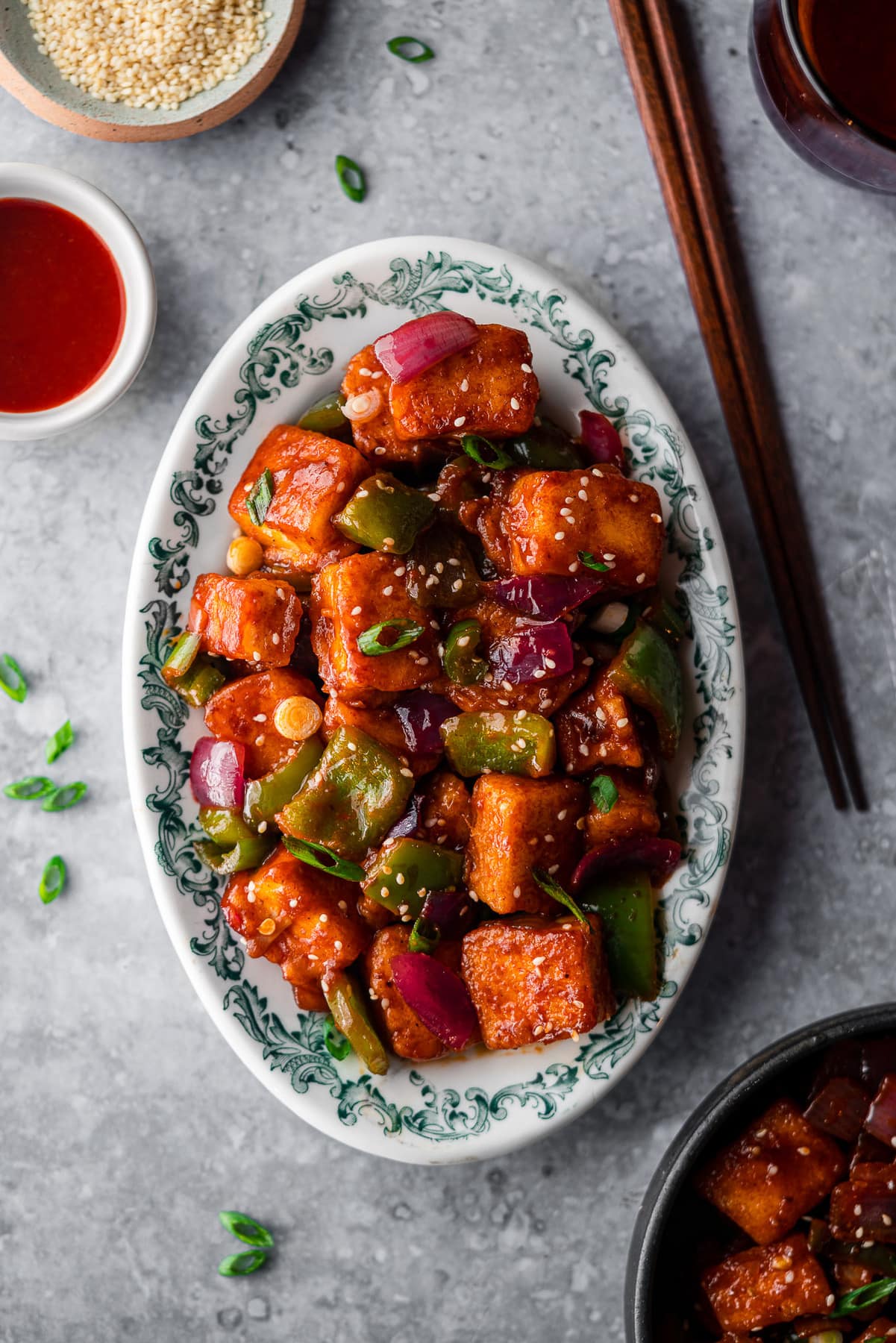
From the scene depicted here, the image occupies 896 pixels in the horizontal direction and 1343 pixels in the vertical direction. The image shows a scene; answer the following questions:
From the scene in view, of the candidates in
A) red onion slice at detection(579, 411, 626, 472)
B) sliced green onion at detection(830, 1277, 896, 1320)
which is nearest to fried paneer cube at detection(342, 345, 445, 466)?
red onion slice at detection(579, 411, 626, 472)

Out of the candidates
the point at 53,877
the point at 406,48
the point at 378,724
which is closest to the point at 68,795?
the point at 53,877

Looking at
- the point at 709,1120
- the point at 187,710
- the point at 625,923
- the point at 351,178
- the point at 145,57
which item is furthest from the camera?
the point at 351,178

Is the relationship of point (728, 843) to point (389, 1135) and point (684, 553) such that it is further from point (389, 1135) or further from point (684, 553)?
point (389, 1135)

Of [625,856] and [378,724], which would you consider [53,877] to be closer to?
[378,724]

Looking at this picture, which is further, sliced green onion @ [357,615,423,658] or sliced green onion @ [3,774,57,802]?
sliced green onion @ [3,774,57,802]

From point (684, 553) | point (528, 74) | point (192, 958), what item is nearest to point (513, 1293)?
point (192, 958)

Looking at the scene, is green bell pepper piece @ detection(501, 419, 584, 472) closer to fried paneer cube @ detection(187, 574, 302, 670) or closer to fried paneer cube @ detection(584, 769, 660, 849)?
fried paneer cube @ detection(187, 574, 302, 670)

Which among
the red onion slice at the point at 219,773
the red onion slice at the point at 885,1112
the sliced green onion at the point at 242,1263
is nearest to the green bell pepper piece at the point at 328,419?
the red onion slice at the point at 219,773
